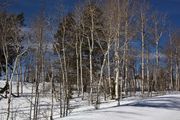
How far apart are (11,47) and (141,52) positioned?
1394 cm

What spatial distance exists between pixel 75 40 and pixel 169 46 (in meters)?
21.4

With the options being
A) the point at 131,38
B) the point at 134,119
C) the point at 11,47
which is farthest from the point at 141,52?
the point at 134,119

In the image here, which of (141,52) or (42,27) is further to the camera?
(141,52)

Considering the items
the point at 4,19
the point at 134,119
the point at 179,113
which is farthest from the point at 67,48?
the point at 134,119

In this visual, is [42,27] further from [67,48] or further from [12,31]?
[67,48]

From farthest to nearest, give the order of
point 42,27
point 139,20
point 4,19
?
point 139,20, point 42,27, point 4,19

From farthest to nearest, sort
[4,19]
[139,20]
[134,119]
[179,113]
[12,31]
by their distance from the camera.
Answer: [139,20], [12,31], [4,19], [179,113], [134,119]

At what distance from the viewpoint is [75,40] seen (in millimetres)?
43250

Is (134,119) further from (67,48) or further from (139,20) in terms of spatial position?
(67,48)

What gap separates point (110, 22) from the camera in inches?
1334

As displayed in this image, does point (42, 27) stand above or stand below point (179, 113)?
above

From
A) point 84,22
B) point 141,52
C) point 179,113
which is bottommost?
point 179,113

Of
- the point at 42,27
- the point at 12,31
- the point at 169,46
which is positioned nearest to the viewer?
the point at 42,27

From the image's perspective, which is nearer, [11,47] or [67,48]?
[11,47]
